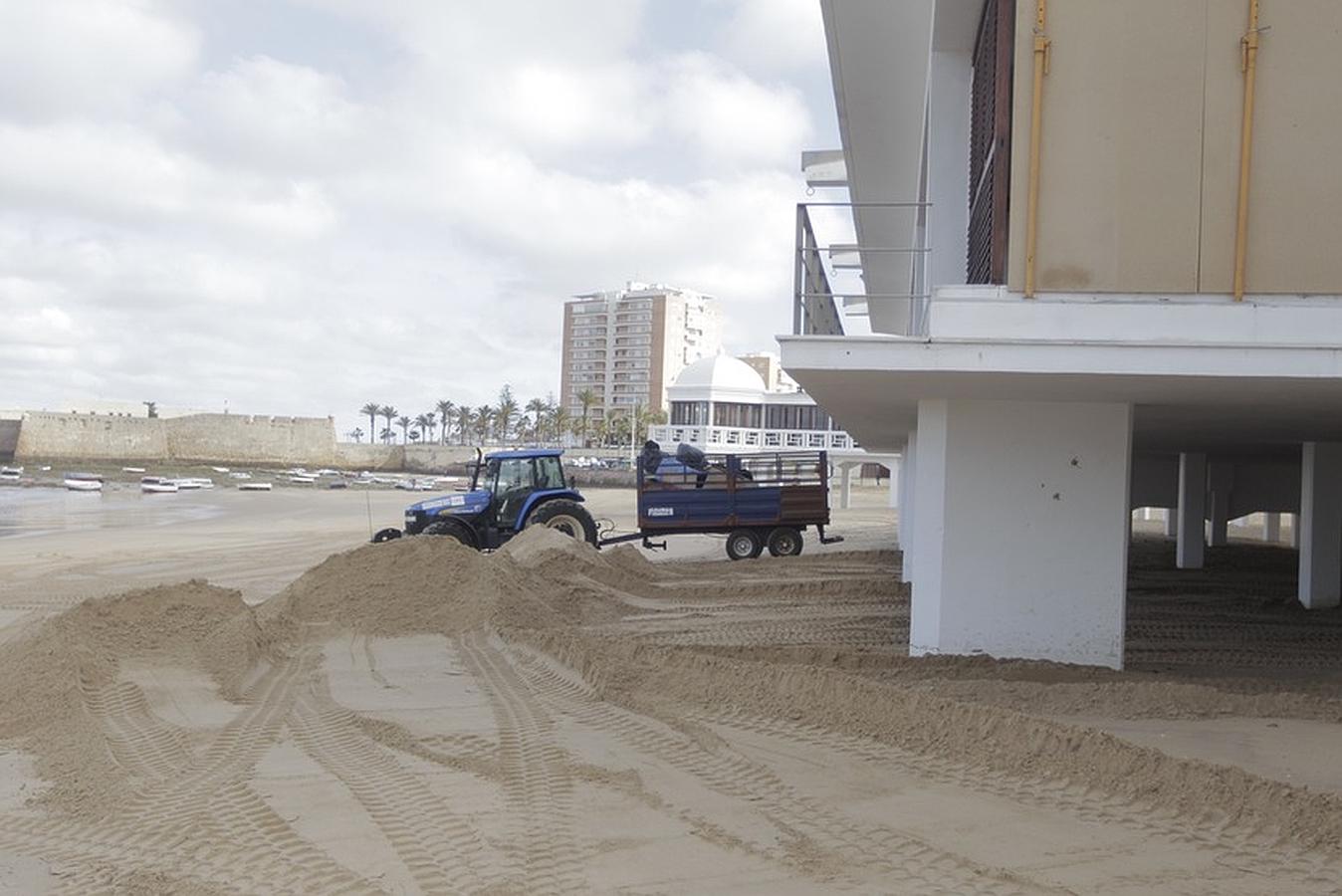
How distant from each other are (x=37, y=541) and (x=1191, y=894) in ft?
102

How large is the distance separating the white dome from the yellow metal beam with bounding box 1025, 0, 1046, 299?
5978 cm

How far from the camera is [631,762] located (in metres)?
6.69

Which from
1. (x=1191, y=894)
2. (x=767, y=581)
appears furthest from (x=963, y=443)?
(x=767, y=581)

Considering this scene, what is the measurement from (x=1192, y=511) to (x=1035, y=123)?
1490cm

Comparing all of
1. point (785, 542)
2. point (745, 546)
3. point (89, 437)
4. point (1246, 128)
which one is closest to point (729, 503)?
point (745, 546)

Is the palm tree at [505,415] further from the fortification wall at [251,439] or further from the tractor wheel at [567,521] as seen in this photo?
the tractor wheel at [567,521]

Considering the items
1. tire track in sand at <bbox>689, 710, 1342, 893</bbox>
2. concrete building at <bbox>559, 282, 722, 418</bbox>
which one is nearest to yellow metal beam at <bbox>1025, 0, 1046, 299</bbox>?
tire track in sand at <bbox>689, 710, 1342, 893</bbox>

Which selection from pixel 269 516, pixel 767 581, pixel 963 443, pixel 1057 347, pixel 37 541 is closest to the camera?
pixel 1057 347

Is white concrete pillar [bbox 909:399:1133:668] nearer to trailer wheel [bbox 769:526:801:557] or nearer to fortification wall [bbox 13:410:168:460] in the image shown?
trailer wheel [bbox 769:526:801:557]

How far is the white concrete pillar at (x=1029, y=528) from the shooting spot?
876cm

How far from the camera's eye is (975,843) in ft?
16.9

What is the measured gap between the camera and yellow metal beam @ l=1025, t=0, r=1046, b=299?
25.2 feet

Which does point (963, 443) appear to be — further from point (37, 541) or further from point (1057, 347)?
point (37, 541)

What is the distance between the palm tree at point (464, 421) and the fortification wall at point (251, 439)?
113ft
